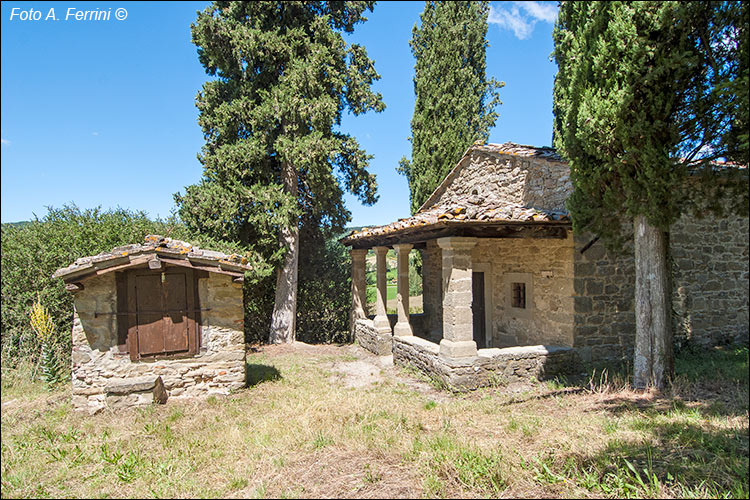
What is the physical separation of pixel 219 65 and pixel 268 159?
2751mm

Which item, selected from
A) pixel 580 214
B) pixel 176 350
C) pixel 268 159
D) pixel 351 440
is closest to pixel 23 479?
pixel 176 350

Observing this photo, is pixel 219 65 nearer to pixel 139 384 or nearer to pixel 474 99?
pixel 474 99

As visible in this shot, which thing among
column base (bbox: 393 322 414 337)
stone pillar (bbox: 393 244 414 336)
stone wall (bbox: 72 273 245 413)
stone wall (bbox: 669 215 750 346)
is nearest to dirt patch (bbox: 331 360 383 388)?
column base (bbox: 393 322 414 337)

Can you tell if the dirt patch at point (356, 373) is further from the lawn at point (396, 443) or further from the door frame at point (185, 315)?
the door frame at point (185, 315)

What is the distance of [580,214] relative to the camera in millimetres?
6434

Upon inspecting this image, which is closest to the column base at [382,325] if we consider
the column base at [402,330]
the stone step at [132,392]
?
the column base at [402,330]

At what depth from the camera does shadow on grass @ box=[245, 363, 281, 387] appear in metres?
7.36

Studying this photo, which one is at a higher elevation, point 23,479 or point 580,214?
point 580,214

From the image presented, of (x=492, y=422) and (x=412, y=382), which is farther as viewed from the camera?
(x=412, y=382)

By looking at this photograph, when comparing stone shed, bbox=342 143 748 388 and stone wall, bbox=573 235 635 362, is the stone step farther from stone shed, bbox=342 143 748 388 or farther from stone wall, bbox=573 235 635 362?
stone wall, bbox=573 235 635 362

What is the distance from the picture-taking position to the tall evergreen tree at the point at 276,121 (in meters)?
10.2

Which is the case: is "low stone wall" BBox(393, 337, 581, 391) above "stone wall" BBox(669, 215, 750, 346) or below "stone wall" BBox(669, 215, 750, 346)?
below

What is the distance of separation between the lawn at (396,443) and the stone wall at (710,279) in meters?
1.89

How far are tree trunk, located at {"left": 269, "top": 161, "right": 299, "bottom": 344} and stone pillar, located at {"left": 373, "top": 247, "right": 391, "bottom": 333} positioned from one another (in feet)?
7.76
